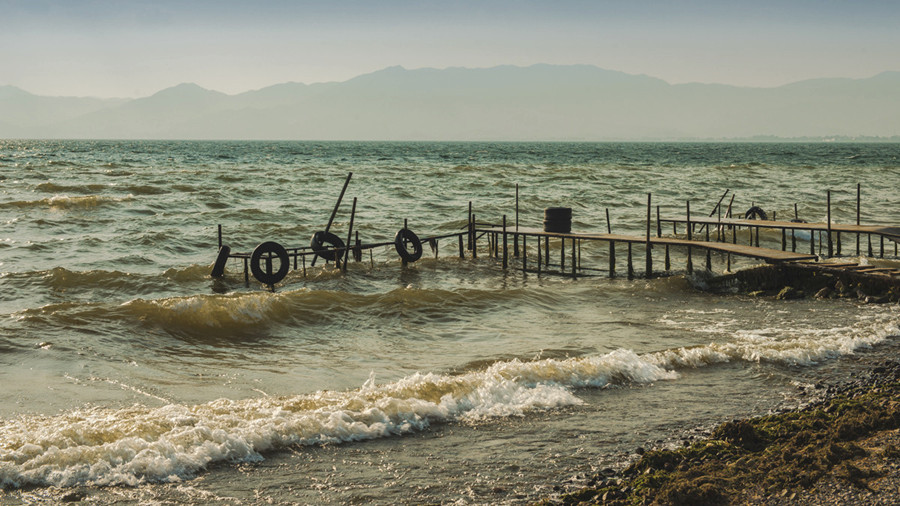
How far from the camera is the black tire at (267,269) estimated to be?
21.4 meters

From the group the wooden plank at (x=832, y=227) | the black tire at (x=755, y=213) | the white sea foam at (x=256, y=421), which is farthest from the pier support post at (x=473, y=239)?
the white sea foam at (x=256, y=421)

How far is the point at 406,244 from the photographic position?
26.3 meters

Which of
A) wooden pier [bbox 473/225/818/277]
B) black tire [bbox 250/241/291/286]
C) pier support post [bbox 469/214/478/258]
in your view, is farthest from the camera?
pier support post [bbox 469/214/478/258]

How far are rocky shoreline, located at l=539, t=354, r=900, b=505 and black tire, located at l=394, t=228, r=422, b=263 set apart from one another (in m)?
17.5

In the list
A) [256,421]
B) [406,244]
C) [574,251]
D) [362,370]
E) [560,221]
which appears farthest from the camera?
[406,244]

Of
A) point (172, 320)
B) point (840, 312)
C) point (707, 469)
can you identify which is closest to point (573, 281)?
point (840, 312)

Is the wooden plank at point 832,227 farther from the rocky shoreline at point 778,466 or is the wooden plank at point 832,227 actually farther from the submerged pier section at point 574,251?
the rocky shoreline at point 778,466

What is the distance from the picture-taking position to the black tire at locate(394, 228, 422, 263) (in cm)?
2573

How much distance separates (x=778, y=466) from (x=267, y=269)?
663 inches

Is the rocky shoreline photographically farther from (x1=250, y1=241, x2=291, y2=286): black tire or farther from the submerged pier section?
(x1=250, y1=241, x2=291, y2=286): black tire

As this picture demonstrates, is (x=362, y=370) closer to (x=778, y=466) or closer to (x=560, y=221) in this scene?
(x=778, y=466)

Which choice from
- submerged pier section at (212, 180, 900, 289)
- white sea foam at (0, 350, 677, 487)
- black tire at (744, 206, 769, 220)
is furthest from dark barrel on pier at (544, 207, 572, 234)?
white sea foam at (0, 350, 677, 487)

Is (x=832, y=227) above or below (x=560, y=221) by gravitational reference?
below

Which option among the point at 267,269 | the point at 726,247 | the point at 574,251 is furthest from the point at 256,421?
the point at 726,247
